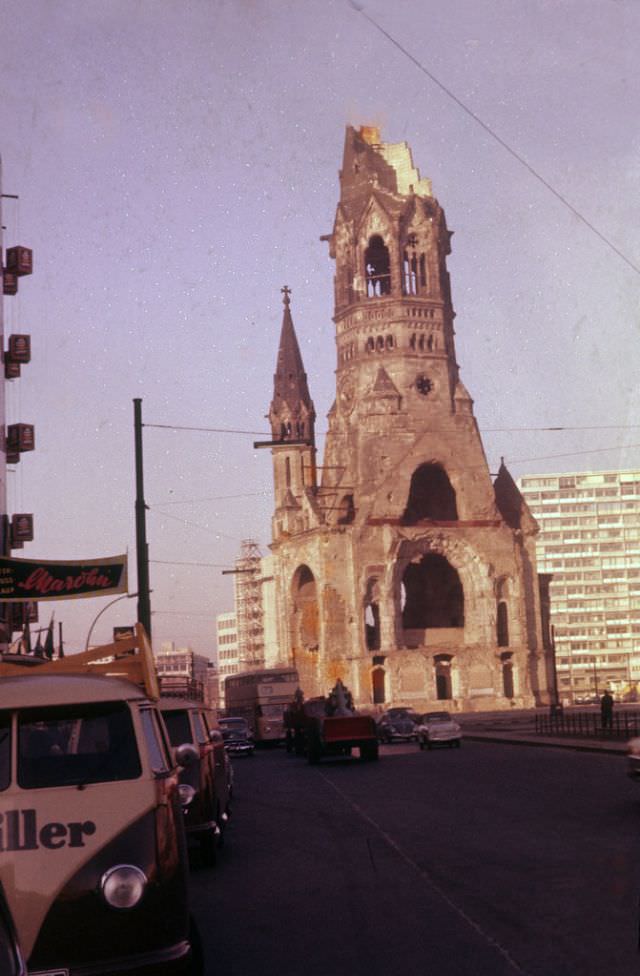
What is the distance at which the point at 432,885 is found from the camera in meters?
11.2

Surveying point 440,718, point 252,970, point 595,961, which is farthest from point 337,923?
point 440,718

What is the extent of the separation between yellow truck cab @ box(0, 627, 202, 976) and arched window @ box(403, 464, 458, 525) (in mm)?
87411

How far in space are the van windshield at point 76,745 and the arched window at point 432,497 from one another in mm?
87395

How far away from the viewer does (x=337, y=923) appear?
957 centimetres

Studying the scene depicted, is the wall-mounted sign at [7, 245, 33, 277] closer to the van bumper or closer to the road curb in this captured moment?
the road curb

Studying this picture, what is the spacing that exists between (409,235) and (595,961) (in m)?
89.0

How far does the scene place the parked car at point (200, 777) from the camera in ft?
45.3

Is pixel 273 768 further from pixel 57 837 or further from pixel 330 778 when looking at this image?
pixel 57 837

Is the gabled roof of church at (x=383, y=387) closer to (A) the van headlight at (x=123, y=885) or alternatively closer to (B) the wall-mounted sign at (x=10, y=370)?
(B) the wall-mounted sign at (x=10, y=370)

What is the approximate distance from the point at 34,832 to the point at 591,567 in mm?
174020

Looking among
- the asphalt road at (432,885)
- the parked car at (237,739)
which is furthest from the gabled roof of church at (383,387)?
→ the asphalt road at (432,885)

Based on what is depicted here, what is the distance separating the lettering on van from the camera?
6.66 metres

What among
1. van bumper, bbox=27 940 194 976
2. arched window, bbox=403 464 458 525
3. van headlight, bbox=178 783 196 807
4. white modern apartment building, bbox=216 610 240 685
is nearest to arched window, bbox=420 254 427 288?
arched window, bbox=403 464 458 525

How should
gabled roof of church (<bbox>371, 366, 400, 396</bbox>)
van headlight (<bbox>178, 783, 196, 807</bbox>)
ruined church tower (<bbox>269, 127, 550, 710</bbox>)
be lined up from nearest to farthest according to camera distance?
van headlight (<bbox>178, 783, 196, 807</bbox>), ruined church tower (<bbox>269, 127, 550, 710</bbox>), gabled roof of church (<bbox>371, 366, 400, 396</bbox>)
